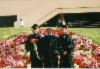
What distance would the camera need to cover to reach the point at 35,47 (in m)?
12.0

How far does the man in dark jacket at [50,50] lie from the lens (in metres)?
12.3

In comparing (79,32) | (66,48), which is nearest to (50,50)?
(66,48)

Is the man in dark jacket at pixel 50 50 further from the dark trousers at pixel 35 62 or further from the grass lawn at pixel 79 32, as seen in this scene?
the grass lawn at pixel 79 32

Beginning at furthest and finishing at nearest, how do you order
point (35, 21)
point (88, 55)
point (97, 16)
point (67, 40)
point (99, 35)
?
point (97, 16) < point (35, 21) < point (99, 35) < point (88, 55) < point (67, 40)

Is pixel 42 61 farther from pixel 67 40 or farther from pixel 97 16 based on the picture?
pixel 97 16

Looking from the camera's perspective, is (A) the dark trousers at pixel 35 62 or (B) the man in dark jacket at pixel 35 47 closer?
(B) the man in dark jacket at pixel 35 47

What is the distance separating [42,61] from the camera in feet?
40.9

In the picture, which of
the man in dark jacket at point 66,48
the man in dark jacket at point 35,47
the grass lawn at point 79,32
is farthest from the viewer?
the grass lawn at point 79,32

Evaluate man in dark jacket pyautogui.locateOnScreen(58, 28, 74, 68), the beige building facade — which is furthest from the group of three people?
the beige building facade

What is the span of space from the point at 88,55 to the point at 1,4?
553 inches

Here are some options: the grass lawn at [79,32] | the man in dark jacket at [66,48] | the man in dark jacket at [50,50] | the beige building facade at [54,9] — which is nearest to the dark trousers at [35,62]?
the man in dark jacket at [50,50]

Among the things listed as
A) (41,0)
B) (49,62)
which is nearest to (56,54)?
(49,62)

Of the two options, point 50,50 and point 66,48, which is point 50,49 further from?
point 66,48

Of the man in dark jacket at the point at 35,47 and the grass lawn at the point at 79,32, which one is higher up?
the grass lawn at the point at 79,32
